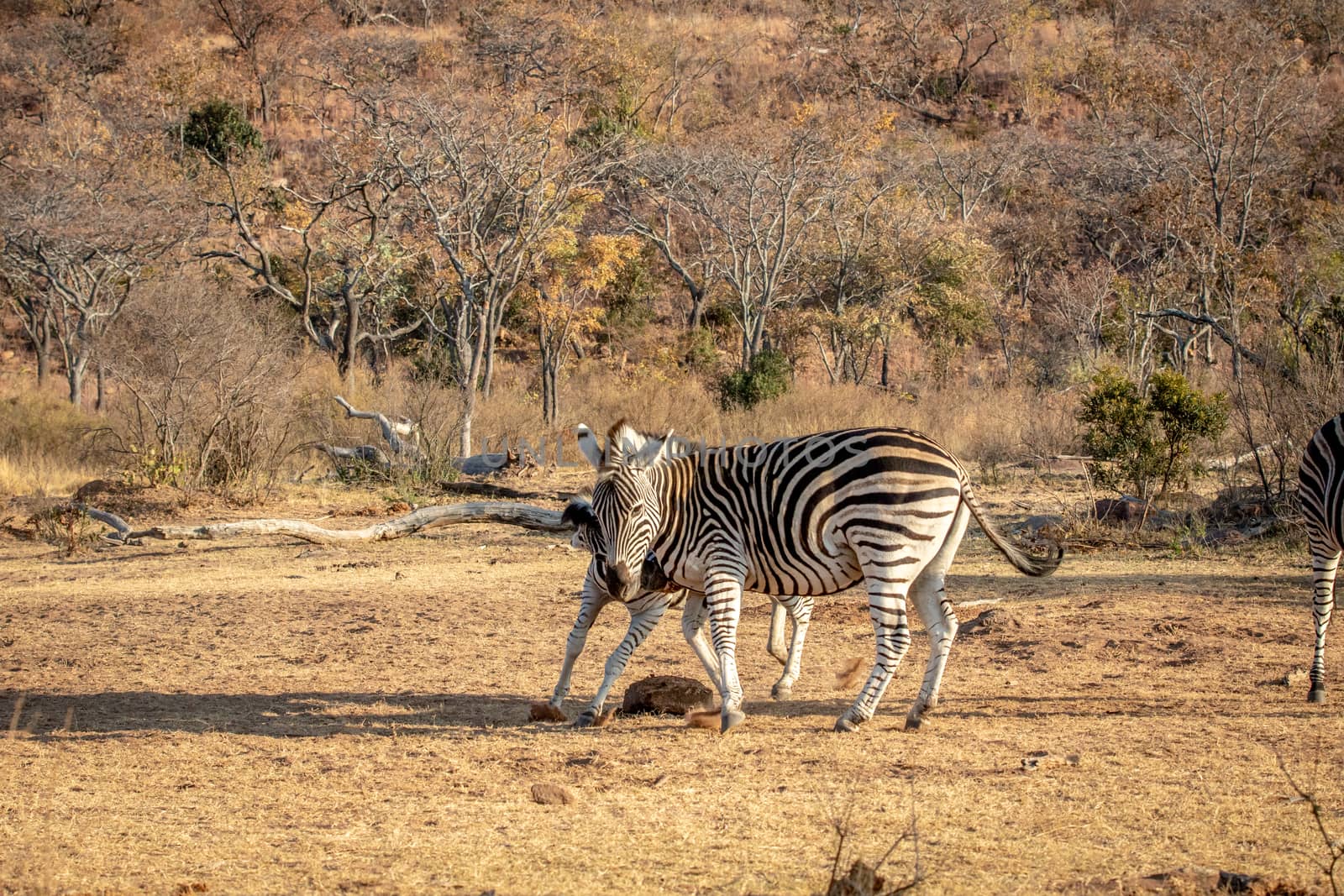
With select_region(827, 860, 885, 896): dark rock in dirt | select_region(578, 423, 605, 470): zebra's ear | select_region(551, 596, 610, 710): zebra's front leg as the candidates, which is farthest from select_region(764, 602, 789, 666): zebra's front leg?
select_region(827, 860, 885, 896): dark rock in dirt

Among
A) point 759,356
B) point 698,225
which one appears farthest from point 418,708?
point 698,225

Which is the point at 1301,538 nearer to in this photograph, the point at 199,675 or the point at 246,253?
the point at 199,675

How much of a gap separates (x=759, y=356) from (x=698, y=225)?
12.4m

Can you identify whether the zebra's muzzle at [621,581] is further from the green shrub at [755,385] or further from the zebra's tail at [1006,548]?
the green shrub at [755,385]

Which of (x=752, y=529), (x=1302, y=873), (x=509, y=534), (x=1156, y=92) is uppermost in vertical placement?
(x=1156, y=92)

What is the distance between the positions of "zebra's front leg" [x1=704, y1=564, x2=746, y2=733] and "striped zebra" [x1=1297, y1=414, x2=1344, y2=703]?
3.44 metres

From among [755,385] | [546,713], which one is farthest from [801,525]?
[755,385]

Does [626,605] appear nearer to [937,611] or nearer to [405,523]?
[937,611]

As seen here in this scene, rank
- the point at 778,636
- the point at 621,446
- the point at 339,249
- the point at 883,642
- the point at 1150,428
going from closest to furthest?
the point at 883,642 → the point at 621,446 → the point at 778,636 → the point at 1150,428 → the point at 339,249

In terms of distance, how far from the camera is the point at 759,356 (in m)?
28.6

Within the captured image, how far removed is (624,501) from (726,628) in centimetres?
94

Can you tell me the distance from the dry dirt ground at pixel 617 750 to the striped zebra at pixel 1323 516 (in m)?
0.35

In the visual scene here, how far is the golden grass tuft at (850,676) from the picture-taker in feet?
27.0

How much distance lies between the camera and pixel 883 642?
731cm
